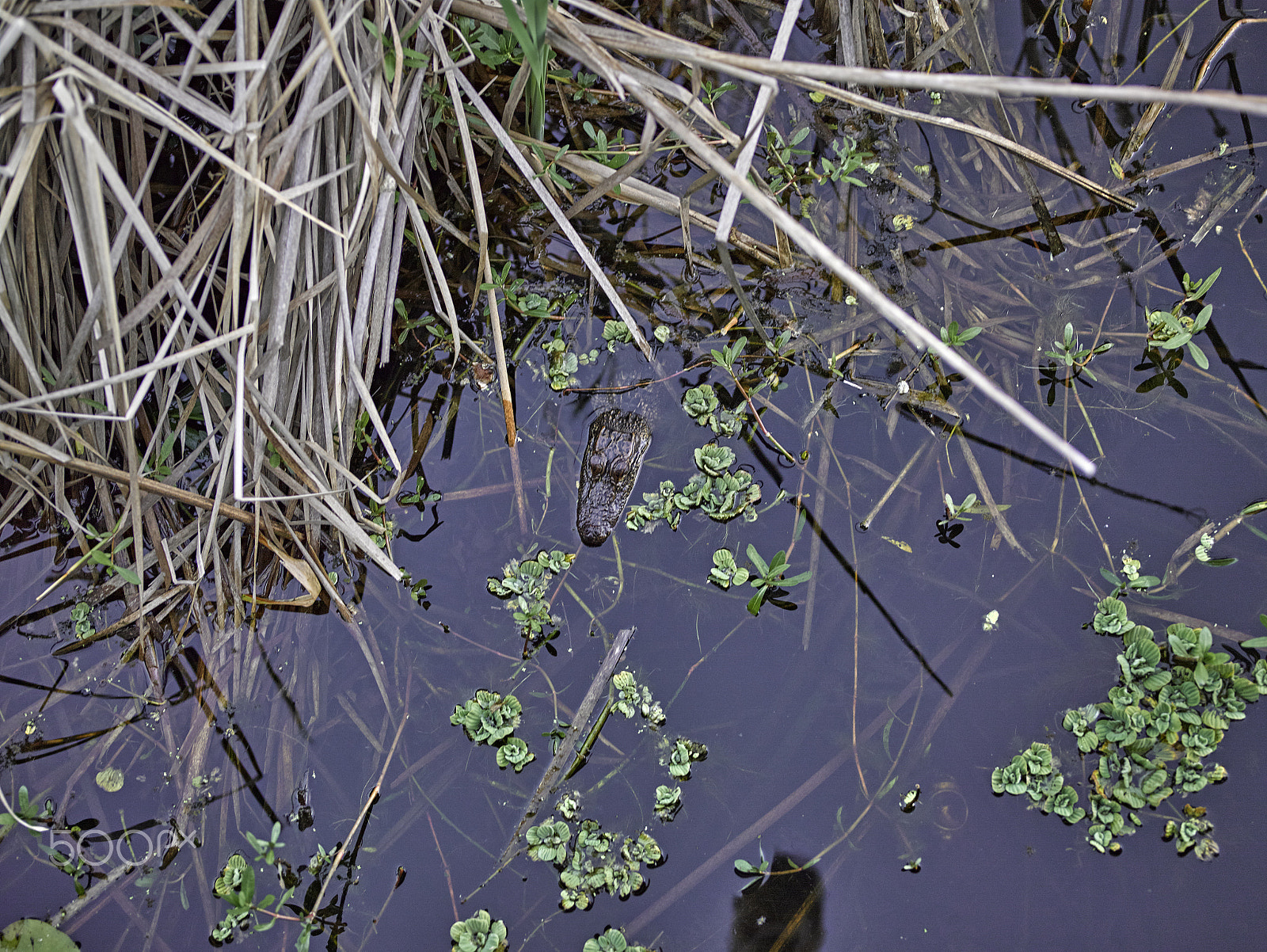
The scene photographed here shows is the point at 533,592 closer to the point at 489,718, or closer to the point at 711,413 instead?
the point at 489,718

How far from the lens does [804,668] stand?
1.96 metres

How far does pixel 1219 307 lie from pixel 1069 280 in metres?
0.41

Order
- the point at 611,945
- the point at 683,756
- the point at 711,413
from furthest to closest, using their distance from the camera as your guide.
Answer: the point at 711,413, the point at 683,756, the point at 611,945

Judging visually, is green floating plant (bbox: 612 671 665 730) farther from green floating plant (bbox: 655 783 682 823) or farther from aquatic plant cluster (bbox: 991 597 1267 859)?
aquatic plant cluster (bbox: 991 597 1267 859)

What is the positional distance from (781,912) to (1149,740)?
1037mm

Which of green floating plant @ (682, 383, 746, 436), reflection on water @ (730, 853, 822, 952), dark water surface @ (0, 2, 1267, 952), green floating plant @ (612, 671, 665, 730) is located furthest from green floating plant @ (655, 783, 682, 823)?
green floating plant @ (682, 383, 746, 436)

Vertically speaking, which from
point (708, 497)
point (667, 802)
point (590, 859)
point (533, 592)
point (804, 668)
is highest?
point (708, 497)

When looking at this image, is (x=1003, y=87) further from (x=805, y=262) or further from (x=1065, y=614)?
(x=1065, y=614)

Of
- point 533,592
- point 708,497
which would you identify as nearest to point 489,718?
point 533,592

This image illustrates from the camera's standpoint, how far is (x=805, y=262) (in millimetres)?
2205

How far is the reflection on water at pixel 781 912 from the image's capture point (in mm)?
1827

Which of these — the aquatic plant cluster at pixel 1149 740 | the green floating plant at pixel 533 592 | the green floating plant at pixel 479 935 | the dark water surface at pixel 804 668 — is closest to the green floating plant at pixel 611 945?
the dark water surface at pixel 804 668

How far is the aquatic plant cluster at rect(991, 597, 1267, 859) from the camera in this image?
1.80m

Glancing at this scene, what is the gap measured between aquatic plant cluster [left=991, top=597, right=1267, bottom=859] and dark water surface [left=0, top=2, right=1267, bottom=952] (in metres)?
0.05
